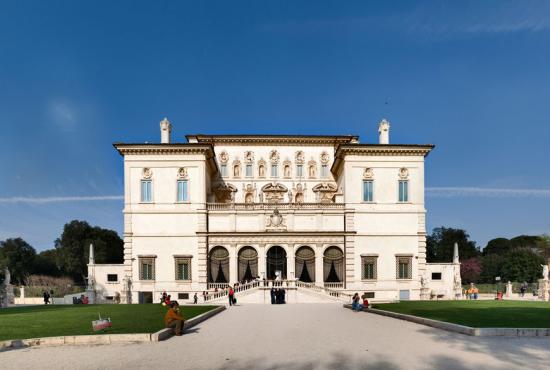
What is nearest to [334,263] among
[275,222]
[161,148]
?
[275,222]

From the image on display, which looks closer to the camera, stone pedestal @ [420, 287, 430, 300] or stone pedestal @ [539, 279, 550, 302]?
stone pedestal @ [420, 287, 430, 300]

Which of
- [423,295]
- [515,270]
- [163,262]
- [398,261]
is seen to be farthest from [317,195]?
[515,270]

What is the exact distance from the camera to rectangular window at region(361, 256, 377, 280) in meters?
42.3

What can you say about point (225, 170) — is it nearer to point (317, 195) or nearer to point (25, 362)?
point (317, 195)

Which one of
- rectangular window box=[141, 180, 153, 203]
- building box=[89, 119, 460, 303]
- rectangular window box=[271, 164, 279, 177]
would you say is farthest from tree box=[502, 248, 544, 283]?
rectangular window box=[141, 180, 153, 203]

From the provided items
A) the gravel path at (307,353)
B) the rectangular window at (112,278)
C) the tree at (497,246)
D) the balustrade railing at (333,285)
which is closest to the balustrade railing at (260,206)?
the balustrade railing at (333,285)

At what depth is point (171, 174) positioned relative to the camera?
4322cm

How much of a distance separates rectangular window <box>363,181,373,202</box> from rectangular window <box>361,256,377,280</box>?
5.79 m

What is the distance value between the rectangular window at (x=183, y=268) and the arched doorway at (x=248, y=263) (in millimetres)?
4913

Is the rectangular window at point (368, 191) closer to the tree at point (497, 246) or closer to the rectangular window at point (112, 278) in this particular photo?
the rectangular window at point (112, 278)

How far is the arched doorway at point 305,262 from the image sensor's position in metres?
43.2

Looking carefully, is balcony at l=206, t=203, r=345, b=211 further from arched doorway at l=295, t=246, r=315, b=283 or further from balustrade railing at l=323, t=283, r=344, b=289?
balustrade railing at l=323, t=283, r=344, b=289

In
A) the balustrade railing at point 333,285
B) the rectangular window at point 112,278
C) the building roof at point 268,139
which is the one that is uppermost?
the building roof at point 268,139

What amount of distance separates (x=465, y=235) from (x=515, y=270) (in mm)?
20738
